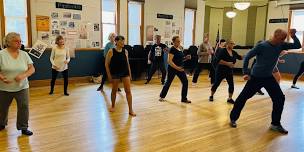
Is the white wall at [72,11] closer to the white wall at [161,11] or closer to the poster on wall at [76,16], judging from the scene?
the poster on wall at [76,16]

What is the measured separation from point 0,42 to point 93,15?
2.68 m

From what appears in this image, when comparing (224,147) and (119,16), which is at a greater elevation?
(119,16)

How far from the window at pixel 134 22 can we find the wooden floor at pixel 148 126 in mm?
3481

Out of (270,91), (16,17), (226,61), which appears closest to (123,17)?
(16,17)

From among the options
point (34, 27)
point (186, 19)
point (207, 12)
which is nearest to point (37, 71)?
point (34, 27)

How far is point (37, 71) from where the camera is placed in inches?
278

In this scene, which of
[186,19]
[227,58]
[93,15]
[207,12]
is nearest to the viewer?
[227,58]

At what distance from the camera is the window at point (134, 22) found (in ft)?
29.8

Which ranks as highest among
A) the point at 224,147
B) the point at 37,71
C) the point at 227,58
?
the point at 227,58

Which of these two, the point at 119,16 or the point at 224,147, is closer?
the point at 224,147

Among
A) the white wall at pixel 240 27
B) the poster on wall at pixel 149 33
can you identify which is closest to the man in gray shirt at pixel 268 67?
the poster on wall at pixel 149 33

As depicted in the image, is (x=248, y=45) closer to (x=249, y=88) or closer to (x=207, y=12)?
(x=207, y=12)

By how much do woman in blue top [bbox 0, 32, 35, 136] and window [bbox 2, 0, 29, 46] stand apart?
3.67m

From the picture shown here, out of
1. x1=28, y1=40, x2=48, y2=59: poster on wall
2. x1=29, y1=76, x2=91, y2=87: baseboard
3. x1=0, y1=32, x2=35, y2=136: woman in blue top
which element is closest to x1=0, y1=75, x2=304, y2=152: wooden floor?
x1=0, y1=32, x2=35, y2=136: woman in blue top
